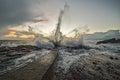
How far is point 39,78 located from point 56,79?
0.81 meters

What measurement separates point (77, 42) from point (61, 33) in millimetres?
4937

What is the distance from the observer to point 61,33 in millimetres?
29359

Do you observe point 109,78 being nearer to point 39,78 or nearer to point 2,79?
point 39,78

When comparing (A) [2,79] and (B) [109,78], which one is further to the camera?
(B) [109,78]

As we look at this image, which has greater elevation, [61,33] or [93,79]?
[61,33]

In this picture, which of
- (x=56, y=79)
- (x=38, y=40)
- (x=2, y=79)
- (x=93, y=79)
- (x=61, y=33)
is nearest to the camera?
(x=2, y=79)

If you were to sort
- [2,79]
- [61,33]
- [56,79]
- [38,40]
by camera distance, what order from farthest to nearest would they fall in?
1. [61,33]
2. [38,40]
3. [56,79]
4. [2,79]

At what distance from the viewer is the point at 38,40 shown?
2708 centimetres

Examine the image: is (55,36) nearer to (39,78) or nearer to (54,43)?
(54,43)

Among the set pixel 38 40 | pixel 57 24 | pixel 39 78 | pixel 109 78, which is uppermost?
pixel 57 24

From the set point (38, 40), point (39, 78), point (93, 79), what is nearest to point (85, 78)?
point (93, 79)

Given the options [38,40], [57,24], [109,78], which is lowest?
[109,78]

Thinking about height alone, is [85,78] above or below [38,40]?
below

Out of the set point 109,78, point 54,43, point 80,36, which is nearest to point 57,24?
point 54,43
